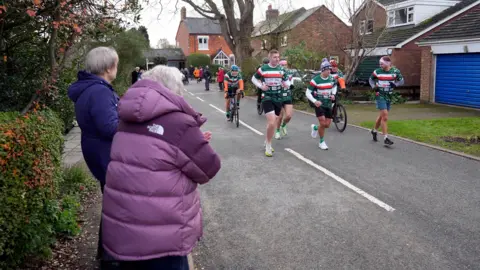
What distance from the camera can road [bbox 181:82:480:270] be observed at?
446 cm

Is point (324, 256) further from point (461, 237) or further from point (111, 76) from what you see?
point (111, 76)

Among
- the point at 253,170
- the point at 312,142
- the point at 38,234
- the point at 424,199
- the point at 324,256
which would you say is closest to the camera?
the point at 38,234

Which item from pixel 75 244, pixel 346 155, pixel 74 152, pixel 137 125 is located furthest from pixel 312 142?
pixel 137 125

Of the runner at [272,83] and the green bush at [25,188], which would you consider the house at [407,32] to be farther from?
the green bush at [25,188]

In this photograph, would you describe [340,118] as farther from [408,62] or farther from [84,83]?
[408,62]

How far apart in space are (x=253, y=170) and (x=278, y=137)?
10.7 feet

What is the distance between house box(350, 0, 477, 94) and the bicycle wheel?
12.8 m

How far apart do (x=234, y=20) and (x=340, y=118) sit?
67.5 ft

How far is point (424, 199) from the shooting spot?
20.6 feet

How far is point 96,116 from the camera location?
365cm

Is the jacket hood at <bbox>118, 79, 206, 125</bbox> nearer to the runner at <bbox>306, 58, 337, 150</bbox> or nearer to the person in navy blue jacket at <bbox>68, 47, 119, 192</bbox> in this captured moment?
the person in navy blue jacket at <bbox>68, 47, 119, 192</bbox>

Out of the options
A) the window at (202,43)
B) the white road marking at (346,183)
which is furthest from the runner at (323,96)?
the window at (202,43)

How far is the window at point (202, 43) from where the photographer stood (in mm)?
72500

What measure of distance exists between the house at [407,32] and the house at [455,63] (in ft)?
10.0
